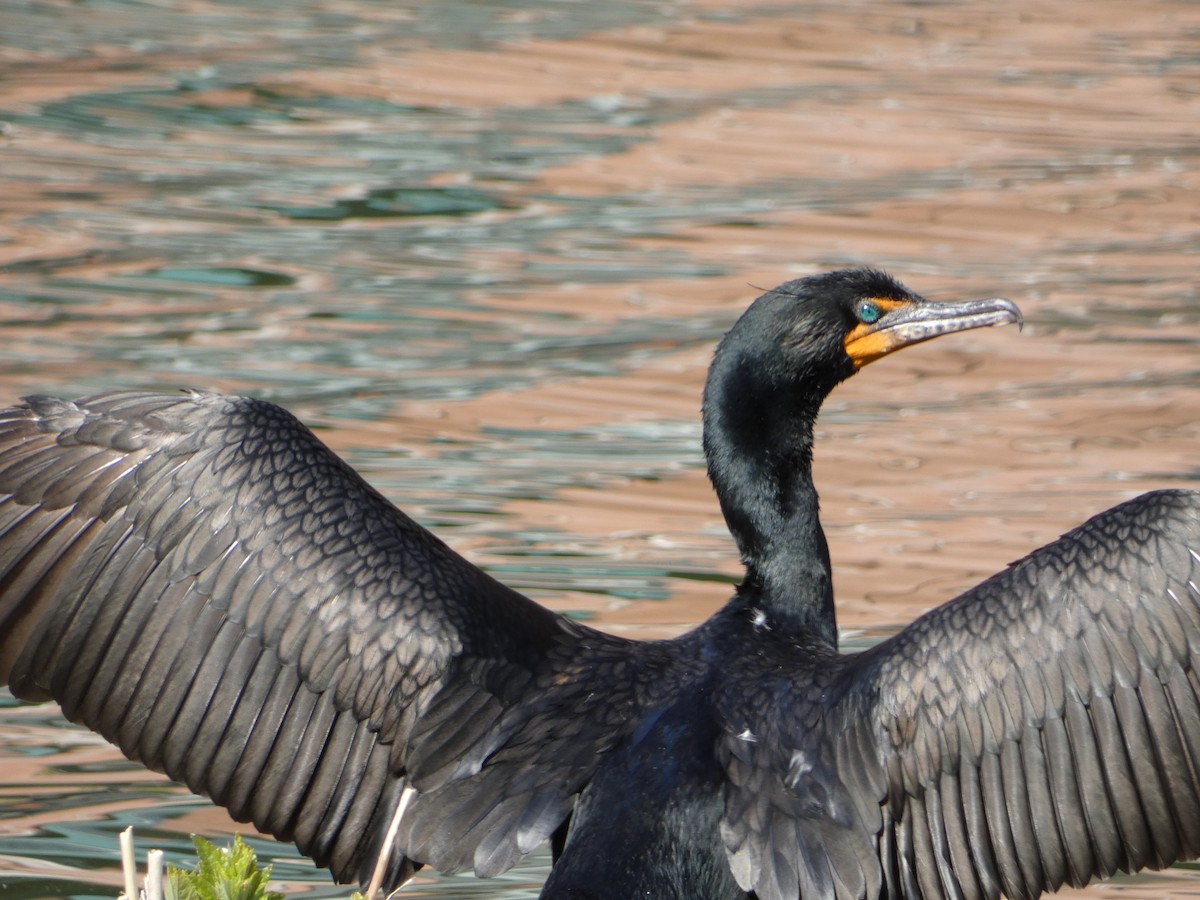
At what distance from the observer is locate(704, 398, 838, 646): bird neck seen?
5051mm

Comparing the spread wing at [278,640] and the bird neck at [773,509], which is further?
the bird neck at [773,509]

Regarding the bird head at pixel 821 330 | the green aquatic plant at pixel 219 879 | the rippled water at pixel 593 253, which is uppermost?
the bird head at pixel 821 330

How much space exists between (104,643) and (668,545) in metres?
3.93

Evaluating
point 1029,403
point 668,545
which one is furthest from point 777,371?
point 1029,403

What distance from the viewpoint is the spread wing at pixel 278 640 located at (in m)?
4.51

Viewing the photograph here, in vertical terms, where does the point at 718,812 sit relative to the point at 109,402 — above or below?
below

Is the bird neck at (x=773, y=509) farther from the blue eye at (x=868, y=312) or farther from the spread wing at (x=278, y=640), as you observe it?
the spread wing at (x=278, y=640)

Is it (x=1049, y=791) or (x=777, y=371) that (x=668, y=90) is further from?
(x=1049, y=791)

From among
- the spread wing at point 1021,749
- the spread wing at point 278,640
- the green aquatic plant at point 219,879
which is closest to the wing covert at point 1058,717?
the spread wing at point 1021,749

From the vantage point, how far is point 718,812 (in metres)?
4.25

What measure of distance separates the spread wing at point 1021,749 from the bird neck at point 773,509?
28.0 inches

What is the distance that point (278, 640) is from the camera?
4.56 meters

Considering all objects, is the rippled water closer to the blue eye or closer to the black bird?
the black bird

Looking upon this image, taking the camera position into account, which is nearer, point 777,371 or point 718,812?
point 718,812
